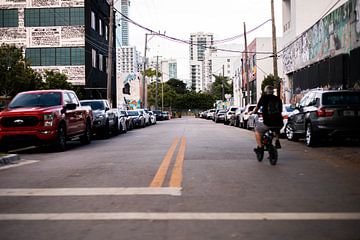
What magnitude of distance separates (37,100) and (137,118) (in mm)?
20094

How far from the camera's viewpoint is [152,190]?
291 inches

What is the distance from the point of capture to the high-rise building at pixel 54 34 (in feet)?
136

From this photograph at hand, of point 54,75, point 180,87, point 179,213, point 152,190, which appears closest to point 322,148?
point 152,190

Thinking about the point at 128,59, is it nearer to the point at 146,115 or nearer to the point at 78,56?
the point at 78,56

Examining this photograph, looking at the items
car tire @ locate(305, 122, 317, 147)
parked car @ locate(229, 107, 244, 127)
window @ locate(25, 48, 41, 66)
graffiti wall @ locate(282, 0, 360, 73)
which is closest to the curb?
car tire @ locate(305, 122, 317, 147)

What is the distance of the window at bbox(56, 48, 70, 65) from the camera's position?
41.5 meters

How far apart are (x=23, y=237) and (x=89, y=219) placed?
0.87 meters

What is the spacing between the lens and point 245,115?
96.4 ft

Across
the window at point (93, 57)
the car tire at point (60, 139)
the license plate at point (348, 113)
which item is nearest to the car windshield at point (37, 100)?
the car tire at point (60, 139)

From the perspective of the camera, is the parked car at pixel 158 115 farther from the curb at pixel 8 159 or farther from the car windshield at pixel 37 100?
the curb at pixel 8 159

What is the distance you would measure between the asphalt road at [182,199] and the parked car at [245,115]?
17.0 metres

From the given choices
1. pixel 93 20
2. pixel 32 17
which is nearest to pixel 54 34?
pixel 32 17

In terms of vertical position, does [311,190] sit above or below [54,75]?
below

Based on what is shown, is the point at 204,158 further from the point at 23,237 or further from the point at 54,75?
the point at 54,75
